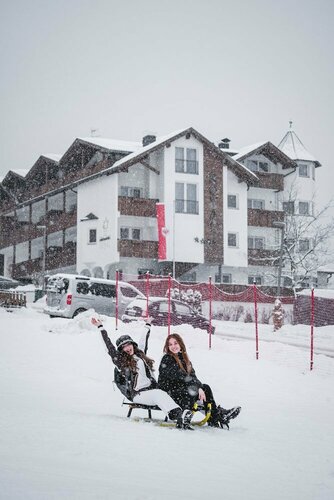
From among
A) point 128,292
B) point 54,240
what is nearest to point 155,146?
point 54,240

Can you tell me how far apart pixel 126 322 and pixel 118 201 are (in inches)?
863

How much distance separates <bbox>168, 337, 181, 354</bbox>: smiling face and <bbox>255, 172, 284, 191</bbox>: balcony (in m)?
39.6

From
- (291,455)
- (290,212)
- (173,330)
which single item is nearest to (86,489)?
(291,455)

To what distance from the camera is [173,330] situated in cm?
1812

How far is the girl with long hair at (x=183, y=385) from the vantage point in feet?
24.9

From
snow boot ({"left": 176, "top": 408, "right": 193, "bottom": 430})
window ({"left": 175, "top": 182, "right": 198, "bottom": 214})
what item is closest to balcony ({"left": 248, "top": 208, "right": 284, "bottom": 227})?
window ({"left": 175, "top": 182, "right": 198, "bottom": 214})

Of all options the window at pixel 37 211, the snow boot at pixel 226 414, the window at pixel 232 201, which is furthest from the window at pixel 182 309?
the window at pixel 37 211

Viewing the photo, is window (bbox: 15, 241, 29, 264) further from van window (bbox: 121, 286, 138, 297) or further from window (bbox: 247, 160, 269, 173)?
van window (bbox: 121, 286, 138, 297)

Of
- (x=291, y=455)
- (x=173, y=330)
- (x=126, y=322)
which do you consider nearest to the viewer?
(x=291, y=455)

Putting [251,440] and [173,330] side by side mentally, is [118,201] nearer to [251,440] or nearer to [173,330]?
[173,330]

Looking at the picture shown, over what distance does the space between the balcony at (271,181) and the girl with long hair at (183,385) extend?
39.6 meters

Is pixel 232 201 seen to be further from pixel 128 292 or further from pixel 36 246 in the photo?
pixel 128 292

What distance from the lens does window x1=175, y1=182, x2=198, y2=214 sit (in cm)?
4178

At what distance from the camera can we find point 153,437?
669cm
